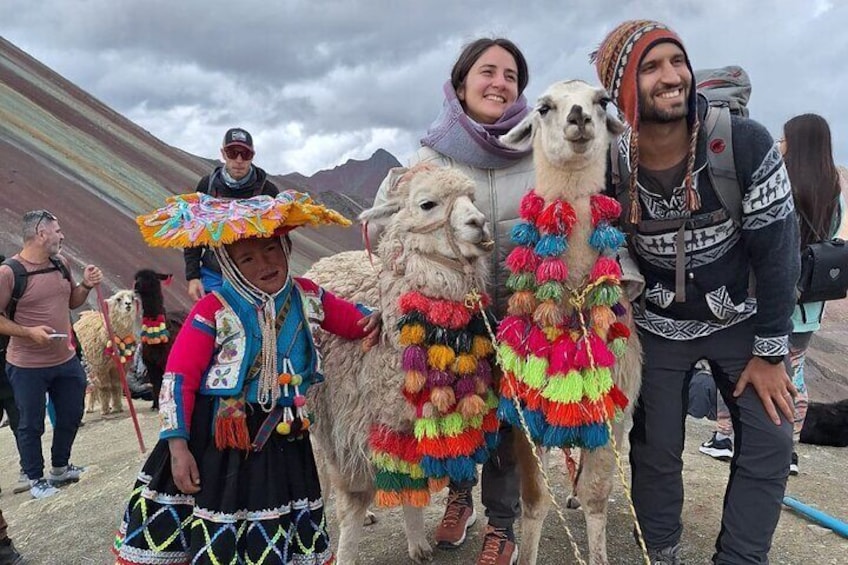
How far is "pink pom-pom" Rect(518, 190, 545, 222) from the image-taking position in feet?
6.50

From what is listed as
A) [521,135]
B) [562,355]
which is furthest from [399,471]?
[521,135]

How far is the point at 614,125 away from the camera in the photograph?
212cm

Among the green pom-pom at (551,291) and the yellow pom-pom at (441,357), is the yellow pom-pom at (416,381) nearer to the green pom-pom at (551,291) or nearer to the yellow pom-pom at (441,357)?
the yellow pom-pom at (441,357)

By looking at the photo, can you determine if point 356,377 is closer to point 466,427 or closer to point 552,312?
point 466,427

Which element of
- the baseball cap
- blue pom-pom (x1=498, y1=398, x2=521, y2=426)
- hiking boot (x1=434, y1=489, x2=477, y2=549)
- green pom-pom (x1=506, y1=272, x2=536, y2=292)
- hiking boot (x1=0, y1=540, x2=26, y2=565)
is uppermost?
the baseball cap

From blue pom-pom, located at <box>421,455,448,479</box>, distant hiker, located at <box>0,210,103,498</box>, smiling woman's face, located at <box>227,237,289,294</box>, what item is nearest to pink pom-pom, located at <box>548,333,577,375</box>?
blue pom-pom, located at <box>421,455,448,479</box>

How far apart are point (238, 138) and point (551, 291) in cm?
216

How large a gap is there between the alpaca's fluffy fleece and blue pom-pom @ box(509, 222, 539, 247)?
5.59 metres

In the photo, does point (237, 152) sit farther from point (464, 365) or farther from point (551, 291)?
point (551, 291)

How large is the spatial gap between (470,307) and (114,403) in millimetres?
6222

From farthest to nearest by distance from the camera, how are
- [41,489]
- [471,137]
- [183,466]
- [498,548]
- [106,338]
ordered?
[106,338] → [41,489] → [498,548] → [471,137] → [183,466]

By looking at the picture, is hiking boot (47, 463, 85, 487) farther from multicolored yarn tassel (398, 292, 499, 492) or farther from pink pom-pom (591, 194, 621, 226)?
pink pom-pom (591, 194, 621, 226)

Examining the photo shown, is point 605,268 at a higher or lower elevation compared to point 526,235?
lower

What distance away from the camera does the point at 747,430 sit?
77.7 inches
